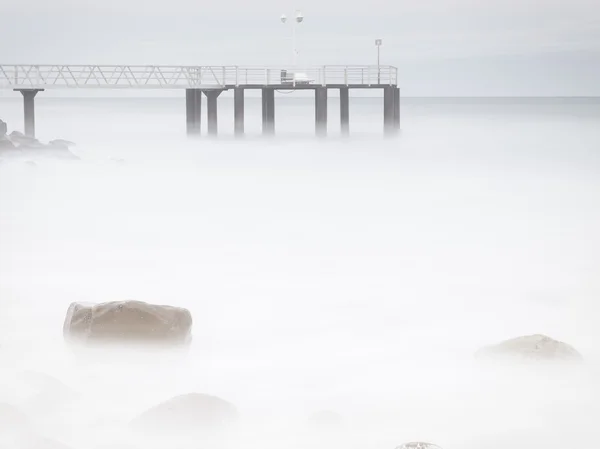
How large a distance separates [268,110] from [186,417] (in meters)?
20.1

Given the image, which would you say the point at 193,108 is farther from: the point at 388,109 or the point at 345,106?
the point at 388,109

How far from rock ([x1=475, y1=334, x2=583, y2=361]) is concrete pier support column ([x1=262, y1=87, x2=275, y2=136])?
58.0 ft

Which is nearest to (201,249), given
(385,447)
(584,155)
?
(385,447)

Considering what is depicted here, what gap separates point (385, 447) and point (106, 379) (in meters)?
1.79

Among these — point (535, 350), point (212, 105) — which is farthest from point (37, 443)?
point (212, 105)

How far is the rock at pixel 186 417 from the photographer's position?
468cm

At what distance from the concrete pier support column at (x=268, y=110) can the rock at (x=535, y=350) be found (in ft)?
58.0

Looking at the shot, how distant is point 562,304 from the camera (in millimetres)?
7863

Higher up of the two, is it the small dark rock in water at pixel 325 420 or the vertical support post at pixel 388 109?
the vertical support post at pixel 388 109

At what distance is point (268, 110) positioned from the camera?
24375mm

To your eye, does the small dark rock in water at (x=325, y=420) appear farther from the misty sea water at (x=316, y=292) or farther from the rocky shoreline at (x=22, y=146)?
the rocky shoreline at (x=22, y=146)

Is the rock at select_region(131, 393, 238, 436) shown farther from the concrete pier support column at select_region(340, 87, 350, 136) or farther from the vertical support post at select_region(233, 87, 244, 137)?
the concrete pier support column at select_region(340, 87, 350, 136)

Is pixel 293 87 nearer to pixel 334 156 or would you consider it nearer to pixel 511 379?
pixel 334 156

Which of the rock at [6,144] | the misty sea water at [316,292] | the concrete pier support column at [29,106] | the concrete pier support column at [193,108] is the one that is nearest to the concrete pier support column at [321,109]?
the concrete pier support column at [193,108]
